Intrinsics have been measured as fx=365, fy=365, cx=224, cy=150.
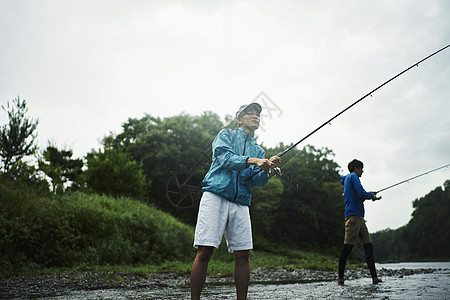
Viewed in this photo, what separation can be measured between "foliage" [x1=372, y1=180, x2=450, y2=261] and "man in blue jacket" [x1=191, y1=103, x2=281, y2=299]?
35.4 m

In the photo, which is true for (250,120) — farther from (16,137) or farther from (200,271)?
(16,137)

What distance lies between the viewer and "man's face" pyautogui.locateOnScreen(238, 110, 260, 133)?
352 cm

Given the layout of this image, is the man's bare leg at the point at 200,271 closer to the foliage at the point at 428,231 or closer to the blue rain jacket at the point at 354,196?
the blue rain jacket at the point at 354,196

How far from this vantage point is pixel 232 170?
10.6 feet

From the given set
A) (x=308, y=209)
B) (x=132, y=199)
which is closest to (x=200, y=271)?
(x=132, y=199)

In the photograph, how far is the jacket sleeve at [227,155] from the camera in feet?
10.1

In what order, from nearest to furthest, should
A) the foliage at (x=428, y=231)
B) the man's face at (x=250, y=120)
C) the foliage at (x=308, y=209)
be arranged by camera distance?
the man's face at (x=250, y=120)
the foliage at (x=428, y=231)
the foliage at (x=308, y=209)

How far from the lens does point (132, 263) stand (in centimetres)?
1047

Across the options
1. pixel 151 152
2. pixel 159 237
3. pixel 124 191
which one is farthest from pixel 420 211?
pixel 159 237

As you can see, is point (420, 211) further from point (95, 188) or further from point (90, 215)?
point (90, 215)

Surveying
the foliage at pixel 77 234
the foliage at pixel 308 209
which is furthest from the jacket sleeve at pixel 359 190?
the foliage at pixel 308 209

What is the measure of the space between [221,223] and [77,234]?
26.1ft

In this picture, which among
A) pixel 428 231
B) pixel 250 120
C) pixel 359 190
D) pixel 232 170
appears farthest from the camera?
pixel 428 231

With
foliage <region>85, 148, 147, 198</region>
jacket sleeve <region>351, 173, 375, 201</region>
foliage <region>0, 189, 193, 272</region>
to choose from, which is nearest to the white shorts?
jacket sleeve <region>351, 173, 375, 201</region>
